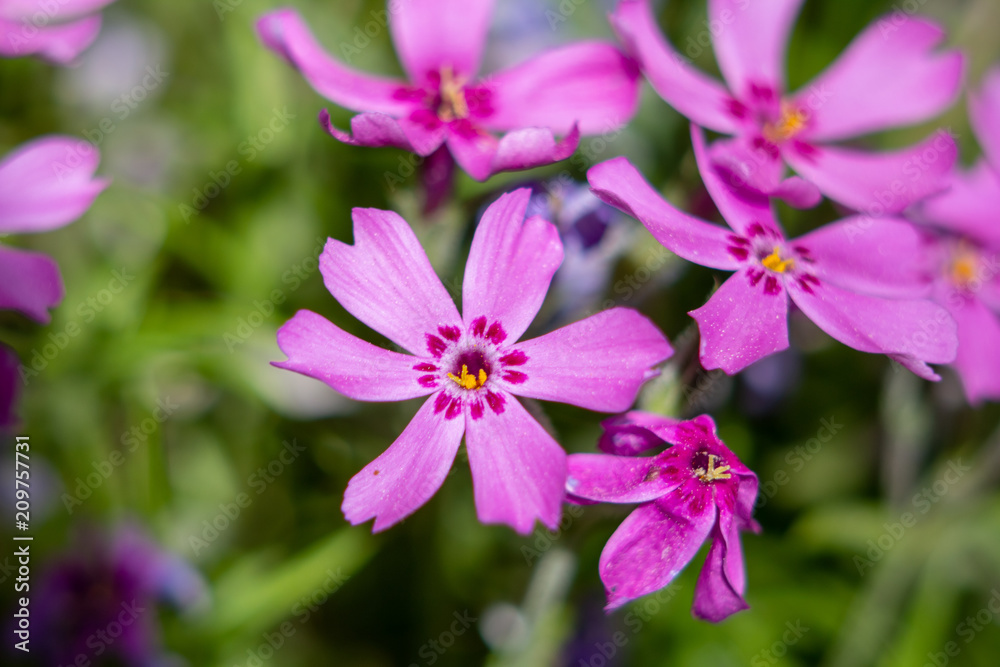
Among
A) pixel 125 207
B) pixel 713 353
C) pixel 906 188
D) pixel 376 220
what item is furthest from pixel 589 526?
pixel 125 207

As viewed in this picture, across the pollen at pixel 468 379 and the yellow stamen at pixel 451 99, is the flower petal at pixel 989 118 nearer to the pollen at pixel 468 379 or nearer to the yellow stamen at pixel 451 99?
the yellow stamen at pixel 451 99

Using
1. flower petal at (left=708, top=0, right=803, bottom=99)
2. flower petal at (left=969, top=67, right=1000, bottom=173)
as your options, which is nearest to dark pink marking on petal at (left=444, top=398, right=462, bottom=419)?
flower petal at (left=708, top=0, right=803, bottom=99)

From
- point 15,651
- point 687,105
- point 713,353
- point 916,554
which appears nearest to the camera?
point 713,353

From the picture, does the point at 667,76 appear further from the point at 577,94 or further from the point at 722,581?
the point at 722,581

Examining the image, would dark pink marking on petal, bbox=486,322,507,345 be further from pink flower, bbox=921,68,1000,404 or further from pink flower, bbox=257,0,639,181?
pink flower, bbox=921,68,1000,404

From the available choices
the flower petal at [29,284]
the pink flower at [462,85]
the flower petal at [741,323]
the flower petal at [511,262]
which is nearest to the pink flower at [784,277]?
the flower petal at [741,323]

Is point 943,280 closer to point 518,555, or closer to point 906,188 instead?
point 906,188

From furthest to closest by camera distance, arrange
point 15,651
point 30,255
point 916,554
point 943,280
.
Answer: point 916,554, point 15,651, point 943,280, point 30,255
